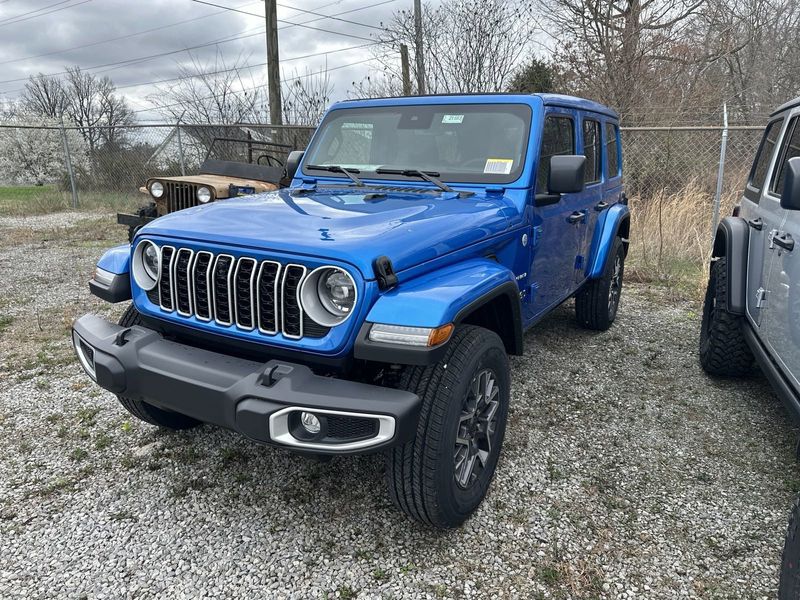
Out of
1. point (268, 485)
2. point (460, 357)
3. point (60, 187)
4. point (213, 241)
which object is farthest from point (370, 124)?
point (60, 187)

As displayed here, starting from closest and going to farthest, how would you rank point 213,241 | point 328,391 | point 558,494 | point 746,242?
point 328,391
point 213,241
point 558,494
point 746,242

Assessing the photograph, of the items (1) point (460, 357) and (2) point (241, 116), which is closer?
(1) point (460, 357)

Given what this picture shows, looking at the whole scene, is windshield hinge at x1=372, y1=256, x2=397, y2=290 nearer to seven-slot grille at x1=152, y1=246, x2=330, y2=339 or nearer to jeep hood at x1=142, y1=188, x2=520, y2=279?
jeep hood at x1=142, y1=188, x2=520, y2=279

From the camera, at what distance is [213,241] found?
7.64ft

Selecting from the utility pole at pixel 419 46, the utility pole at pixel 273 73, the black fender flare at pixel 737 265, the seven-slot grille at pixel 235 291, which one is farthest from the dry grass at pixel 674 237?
the utility pole at pixel 273 73

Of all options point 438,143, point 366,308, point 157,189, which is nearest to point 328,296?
point 366,308

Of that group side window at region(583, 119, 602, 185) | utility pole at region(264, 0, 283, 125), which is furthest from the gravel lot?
utility pole at region(264, 0, 283, 125)

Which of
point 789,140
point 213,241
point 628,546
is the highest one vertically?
point 789,140

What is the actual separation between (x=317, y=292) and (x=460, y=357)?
620mm

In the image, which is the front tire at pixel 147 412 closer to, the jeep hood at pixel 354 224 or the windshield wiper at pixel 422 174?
the jeep hood at pixel 354 224

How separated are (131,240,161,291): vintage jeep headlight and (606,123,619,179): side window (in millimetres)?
3755

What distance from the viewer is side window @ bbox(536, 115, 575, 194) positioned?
11.0 feet

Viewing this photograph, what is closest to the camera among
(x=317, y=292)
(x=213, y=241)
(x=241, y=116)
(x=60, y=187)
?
(x=317, y=292)

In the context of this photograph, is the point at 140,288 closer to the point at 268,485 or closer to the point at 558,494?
the point at 268,485
